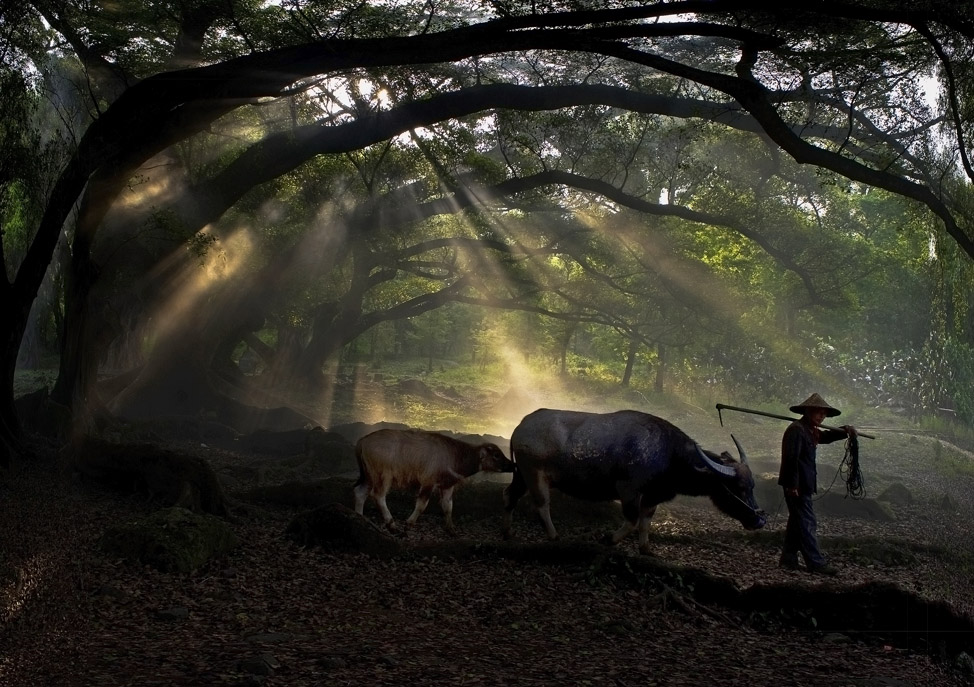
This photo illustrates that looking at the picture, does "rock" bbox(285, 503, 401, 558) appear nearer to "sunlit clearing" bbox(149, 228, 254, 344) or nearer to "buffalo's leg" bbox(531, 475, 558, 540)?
"buffalo's leg" bbox(531, 475, 558, 540)

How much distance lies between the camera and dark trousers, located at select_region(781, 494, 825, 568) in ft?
33.3

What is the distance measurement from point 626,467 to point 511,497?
1.59m

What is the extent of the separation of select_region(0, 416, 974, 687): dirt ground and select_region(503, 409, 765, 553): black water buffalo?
0.68m

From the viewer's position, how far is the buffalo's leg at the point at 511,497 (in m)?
10.8

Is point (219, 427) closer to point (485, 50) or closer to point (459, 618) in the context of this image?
point (485, 50)

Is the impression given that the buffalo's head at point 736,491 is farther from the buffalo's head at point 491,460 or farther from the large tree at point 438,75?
the large tree at point 438,75

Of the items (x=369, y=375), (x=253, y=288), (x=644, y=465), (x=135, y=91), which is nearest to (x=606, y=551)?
(x=644, y=465)

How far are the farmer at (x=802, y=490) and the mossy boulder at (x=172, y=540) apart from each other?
6587mm

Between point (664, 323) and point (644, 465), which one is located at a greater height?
point (664, 323)

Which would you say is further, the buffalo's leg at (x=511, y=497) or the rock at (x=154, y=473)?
the rock at (x=154, y=473)

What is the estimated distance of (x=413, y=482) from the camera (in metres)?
11.2

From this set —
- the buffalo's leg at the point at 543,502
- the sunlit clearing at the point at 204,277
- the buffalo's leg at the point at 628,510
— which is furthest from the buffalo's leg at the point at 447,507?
the sunlit clearing at the point at 204,277

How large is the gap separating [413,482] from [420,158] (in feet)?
44.6

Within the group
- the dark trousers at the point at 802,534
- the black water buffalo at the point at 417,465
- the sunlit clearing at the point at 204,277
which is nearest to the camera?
the dark trousers at the point at 802,534
